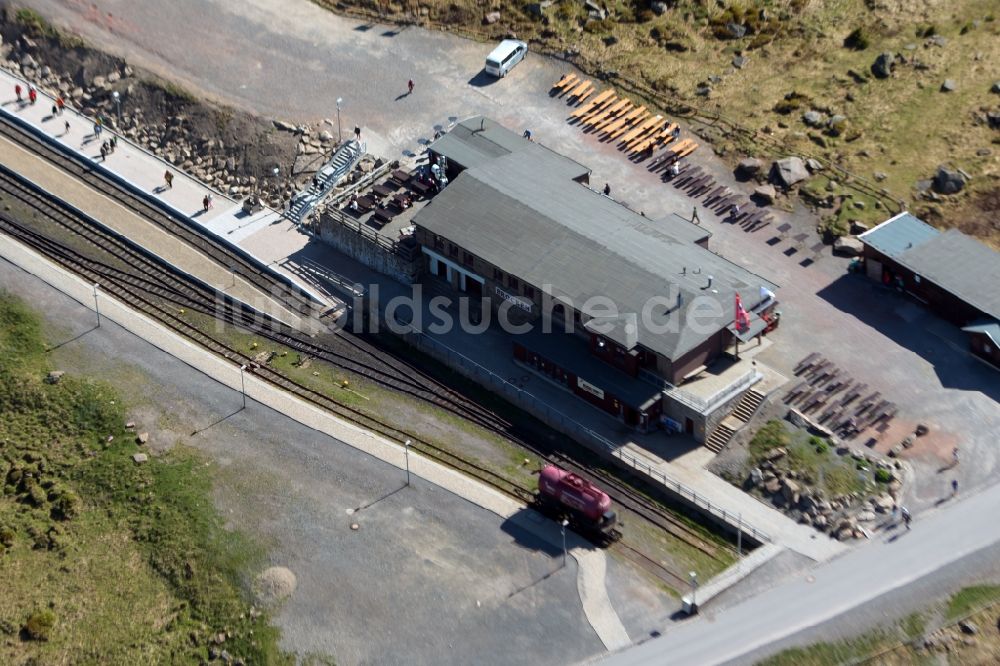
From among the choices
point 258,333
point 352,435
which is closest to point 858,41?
point 258,333

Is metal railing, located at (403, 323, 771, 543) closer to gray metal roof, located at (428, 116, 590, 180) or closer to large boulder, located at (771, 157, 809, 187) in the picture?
gray metal roof, located at (428, 116, 590, 180)

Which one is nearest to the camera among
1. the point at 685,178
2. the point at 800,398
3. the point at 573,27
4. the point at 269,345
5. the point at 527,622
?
the point at 527,622

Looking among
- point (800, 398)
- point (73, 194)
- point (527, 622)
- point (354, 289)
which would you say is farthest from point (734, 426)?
point (73, 194)

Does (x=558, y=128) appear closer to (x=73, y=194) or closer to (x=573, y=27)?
(x=573, y=27)

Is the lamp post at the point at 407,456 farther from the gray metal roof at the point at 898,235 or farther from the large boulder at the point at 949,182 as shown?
the large boulder at the point at 949,182

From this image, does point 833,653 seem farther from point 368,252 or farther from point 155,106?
point 155,106

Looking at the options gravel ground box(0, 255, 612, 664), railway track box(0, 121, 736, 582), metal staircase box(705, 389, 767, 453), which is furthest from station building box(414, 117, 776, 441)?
gravel ground box(0, 255, 612, 664)

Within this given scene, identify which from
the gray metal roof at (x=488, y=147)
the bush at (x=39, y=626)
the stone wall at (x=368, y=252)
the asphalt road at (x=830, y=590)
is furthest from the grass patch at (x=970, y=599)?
the bush at (x=39, y=626)
